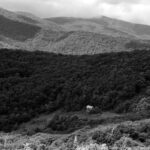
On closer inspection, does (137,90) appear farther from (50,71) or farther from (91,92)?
(50,71)

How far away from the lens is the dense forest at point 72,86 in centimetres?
2418

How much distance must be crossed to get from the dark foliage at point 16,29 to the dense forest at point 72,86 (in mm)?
139980

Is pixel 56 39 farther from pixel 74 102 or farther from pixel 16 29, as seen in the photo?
pixel 74 102

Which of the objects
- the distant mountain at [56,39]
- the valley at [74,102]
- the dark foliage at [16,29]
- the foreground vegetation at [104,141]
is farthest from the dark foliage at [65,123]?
the dark foliage at [16,29]

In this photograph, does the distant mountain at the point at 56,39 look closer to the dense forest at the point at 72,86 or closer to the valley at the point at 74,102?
the valley at the point at 74,102

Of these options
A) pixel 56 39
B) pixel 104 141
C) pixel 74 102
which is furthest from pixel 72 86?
pixel 56 39

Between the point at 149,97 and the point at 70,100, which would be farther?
the point at 70,100

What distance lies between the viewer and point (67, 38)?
140m

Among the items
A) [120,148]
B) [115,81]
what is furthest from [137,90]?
[120,148]

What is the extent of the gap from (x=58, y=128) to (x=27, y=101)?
284 inches

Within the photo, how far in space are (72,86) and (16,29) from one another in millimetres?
165863

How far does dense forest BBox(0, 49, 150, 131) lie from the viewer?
24.2 meters

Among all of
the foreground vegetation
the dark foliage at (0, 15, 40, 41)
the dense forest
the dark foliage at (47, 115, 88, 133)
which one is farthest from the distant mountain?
the foreground vegetation

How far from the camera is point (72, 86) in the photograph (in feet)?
91.8
